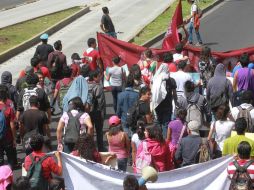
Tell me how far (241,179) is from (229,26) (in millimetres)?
20011

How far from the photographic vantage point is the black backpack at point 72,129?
40.5 ft

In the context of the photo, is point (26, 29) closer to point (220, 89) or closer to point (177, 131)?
point (220, 89)

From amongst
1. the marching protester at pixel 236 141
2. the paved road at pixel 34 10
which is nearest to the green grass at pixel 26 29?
the paved road at pixel 34 10

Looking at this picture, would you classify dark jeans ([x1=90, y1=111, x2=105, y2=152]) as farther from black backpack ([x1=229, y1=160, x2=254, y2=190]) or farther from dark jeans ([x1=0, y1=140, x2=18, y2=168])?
black backpack ([x1=229, y1=160, x2=254, y2=190])

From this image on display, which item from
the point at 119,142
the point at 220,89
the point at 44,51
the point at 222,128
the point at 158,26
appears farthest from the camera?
the point at 158,26

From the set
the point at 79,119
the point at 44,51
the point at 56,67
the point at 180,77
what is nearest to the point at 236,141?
the point at 79,119

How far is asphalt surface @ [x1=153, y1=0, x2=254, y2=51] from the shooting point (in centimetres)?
2644

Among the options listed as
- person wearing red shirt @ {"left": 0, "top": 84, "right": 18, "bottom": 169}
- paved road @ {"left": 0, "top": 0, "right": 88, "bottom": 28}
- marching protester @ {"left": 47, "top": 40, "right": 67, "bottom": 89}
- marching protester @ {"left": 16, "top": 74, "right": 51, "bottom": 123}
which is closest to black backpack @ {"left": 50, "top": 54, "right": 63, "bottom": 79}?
marching protester @ {"left": 47, "top": 40, "right": 67, "bottom": 89}

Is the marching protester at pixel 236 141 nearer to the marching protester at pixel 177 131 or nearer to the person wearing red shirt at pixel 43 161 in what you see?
the marching protester at pixel 177 131

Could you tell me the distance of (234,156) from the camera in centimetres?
1062

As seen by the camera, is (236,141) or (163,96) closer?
(236,141)

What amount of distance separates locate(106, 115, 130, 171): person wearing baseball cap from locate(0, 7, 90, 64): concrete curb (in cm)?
1358

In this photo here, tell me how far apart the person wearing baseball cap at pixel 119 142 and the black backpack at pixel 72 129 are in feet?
1.93

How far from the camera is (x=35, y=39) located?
1103 inches
